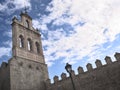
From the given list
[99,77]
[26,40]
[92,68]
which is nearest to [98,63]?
[92,68]

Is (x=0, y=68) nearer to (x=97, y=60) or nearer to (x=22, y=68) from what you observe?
(x=22, y=68)

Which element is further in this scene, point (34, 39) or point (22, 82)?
point (34, 39)

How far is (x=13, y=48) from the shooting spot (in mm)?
18000

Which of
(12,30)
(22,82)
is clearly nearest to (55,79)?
(22,82)

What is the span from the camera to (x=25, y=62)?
18266 mm

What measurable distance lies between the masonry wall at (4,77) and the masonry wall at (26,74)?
23.0 inches

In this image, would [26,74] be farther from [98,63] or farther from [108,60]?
[108,60]

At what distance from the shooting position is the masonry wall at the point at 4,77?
51.5ft

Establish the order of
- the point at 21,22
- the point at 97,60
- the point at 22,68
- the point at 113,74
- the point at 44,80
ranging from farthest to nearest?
the point at 21,22, the point at 44,80, the point at 22,68, the point at 97,60, the point at 113,74

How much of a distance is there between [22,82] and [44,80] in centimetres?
401

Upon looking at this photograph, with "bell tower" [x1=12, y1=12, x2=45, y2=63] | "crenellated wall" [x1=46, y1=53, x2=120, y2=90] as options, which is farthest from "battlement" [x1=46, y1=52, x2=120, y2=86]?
"bell tower" [x1=12, y1=12, x2=45, y2=63]

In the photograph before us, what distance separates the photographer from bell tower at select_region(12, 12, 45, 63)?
18531 mm

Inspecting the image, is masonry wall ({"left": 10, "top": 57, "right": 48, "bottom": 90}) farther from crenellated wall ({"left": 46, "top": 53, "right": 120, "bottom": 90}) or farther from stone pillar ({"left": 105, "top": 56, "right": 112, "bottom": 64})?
stone pillar ({"left": 105, "top": 56, "right": 112, "bottom": 64})

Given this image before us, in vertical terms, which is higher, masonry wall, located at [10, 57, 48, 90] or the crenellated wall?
masonry wall, located at [10, 57, 48, 90]
